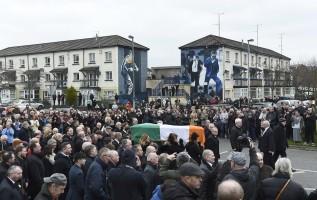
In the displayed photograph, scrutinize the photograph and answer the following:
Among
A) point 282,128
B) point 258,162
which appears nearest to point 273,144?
point 282,128

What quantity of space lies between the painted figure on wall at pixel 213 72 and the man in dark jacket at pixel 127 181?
55289 millimetres

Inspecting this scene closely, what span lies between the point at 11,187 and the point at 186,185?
307cm

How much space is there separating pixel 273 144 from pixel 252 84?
54796 millimetres

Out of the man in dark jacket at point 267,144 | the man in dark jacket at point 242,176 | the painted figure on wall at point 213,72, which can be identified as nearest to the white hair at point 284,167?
the man in dark jacket at point 242,176

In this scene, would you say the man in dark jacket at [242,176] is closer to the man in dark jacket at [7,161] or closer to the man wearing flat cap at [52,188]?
the man wearing flat cap at [52,188]

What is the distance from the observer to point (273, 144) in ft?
47.5

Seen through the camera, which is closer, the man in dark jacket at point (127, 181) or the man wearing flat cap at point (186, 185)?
the man wearing flat cap at point (186, 185)

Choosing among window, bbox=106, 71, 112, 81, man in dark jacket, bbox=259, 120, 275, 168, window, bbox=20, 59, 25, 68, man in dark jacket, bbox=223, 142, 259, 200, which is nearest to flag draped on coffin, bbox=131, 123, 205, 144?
man in dark jacket, bbox=259, 120, 275, 168

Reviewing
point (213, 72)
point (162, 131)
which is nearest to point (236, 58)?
point (213, 72)

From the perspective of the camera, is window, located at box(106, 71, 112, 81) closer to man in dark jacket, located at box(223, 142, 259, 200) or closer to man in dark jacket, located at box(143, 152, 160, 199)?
man in dark jacket, located at box(143, 152, 160, 199)

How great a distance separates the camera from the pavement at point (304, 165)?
14.5m

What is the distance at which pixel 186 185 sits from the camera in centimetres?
583

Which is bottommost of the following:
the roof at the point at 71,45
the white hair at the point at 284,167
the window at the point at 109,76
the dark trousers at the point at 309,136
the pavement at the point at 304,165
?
the pavement at the point at 304,165

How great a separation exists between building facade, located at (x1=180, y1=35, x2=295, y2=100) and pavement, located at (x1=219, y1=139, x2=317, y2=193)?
124 feet
